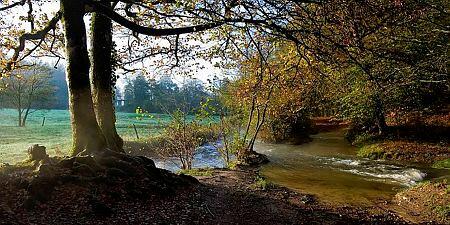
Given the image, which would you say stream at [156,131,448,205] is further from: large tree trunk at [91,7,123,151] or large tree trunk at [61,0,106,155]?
large tree trunk at [61,0,106,155]

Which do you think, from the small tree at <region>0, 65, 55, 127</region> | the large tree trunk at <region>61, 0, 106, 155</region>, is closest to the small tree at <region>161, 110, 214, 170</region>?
the large tree trunk at <region>61, 0, 106, 155</region>

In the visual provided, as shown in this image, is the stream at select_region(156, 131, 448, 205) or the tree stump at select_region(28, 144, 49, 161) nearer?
the tree stump at select_region(28, 144, 49, 161)

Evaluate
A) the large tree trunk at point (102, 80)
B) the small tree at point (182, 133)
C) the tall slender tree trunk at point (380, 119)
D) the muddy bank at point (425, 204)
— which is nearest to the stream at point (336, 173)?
the muddy bank at point (425, 204)

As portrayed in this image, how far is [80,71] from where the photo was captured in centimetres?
915

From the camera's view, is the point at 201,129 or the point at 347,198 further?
the point at 201,129

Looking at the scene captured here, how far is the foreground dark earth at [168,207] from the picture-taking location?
659 centimetres

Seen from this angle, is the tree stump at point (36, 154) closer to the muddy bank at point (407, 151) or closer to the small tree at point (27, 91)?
the muddy bank at point (407, 151)

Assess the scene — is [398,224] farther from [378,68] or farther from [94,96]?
[378,68]

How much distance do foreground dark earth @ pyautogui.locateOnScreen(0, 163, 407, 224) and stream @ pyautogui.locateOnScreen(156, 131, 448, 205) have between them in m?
1.85

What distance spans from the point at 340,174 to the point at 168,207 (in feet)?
35.8

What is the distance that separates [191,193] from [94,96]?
4.61 meters

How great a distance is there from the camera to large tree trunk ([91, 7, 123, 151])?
37.7 feet

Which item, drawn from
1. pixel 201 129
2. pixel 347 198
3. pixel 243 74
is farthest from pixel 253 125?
pixel 347 198

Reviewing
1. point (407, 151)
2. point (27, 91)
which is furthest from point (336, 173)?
point (27, 91)
